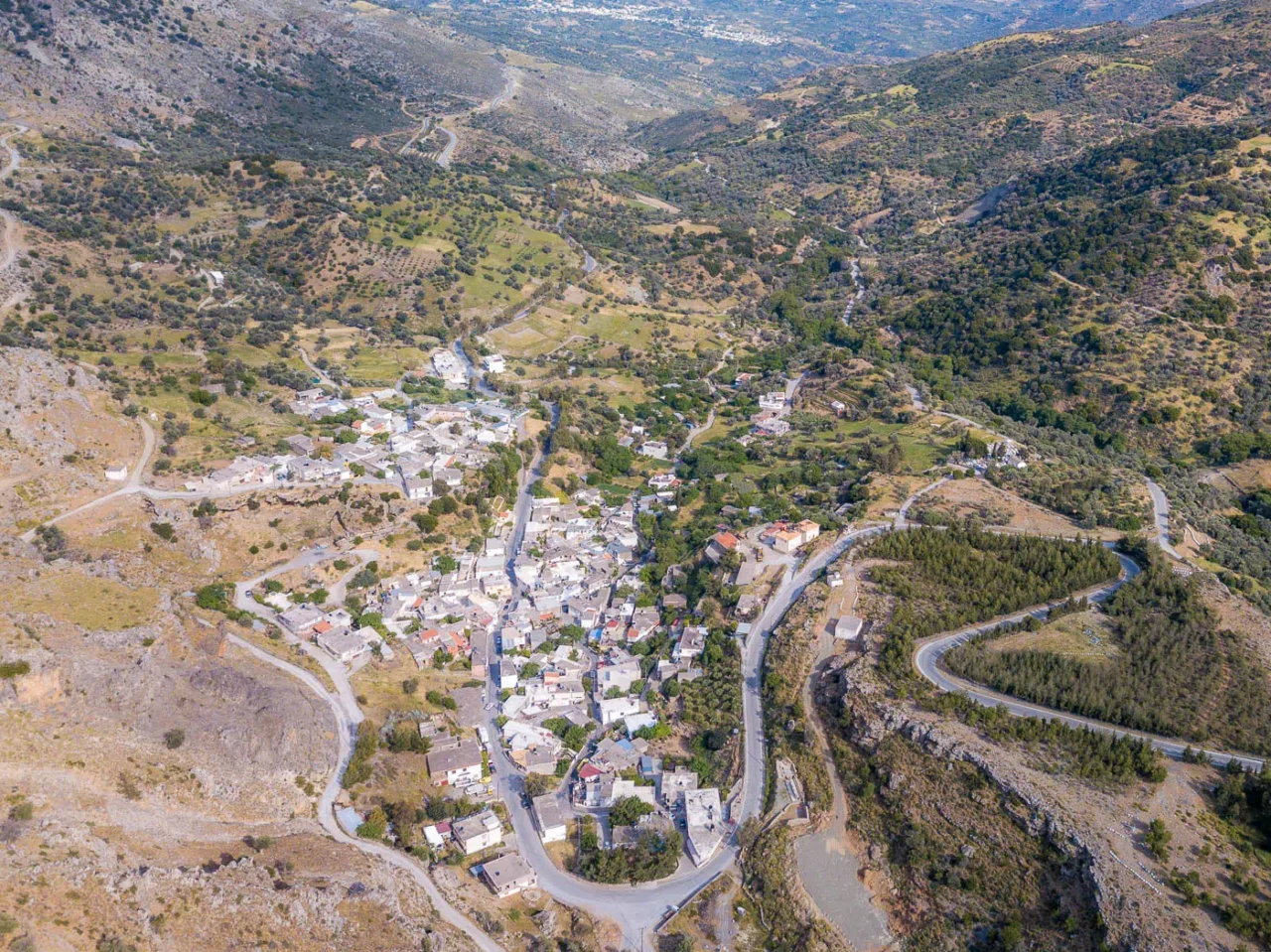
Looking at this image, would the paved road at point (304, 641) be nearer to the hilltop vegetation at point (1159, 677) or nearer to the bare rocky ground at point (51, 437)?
the bare rocky ground at point (51, 437)

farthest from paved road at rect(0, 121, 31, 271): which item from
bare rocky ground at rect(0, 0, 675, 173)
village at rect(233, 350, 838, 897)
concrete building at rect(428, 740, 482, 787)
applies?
concrete building at rect(428, 740, 482, 787)

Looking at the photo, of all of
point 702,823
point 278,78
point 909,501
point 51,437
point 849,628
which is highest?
point 278,78

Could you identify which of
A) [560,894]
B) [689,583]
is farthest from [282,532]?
[560,894]

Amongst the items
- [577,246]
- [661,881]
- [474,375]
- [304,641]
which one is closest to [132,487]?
[304,641]

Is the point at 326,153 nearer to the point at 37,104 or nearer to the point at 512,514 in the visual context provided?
the point at 37,104

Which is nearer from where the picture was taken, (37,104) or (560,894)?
(560,894)

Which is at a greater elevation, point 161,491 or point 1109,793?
point 1109,793

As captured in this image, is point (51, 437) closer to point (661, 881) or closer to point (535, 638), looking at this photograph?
point (535, 638)
